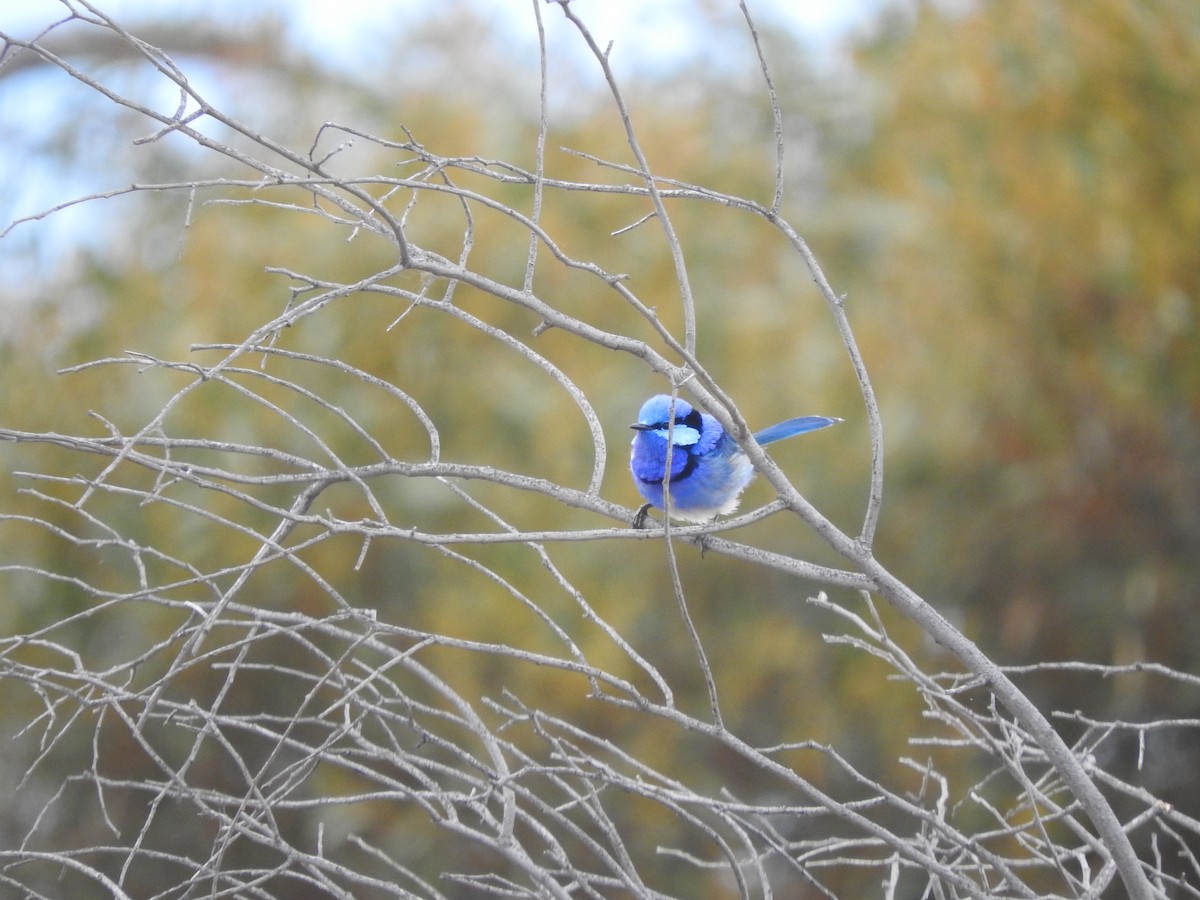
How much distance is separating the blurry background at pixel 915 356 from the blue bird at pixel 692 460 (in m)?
1.65

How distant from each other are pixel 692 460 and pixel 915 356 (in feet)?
7.57

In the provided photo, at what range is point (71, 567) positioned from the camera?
500 centimetres

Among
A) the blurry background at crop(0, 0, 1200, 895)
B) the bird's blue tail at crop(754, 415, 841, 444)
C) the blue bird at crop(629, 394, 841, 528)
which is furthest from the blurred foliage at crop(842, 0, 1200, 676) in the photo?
the bird's blue tail at crop(754, 415, 841, 444)

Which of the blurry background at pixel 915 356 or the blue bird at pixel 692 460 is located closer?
the blue bird at pixel 692 460

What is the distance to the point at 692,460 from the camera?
3283 millimetres

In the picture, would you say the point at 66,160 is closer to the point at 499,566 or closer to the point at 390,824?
the point at 499,566

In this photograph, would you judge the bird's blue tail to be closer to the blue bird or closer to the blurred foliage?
the blue bird

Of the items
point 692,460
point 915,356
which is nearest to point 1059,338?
point 915,356

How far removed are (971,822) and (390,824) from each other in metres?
2.23

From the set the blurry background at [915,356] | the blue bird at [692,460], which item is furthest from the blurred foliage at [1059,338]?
the blue bird at [692,460]

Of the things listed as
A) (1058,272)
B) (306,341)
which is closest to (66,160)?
(306,341)

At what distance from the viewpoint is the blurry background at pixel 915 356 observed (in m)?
4.76

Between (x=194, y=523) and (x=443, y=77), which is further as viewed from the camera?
(x=443, y=77)

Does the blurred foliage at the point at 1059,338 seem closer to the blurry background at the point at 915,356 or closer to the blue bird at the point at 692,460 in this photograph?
the blurry background at the point at 915,356
